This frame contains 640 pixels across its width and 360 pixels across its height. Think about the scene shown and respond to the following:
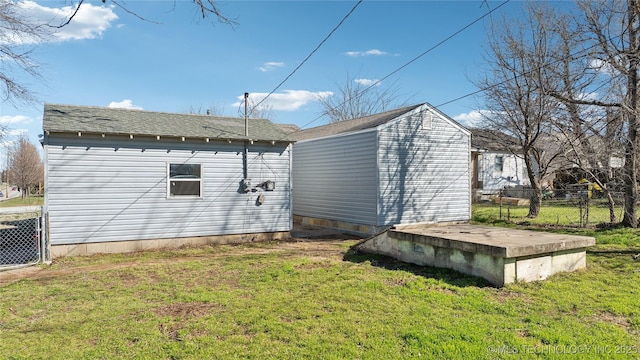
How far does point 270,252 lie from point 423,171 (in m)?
6.16

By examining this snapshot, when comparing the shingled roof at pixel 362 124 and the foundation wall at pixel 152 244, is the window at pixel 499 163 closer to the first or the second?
the shingled roof at pixel 362 124

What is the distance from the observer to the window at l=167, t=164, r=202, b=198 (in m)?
10.2

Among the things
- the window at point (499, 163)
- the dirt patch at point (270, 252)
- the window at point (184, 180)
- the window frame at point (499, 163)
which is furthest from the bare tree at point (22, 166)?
the window at point (499, 163)

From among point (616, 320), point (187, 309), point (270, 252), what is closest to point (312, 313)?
point (187, 309)

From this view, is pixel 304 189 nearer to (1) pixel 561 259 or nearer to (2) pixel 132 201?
(2) pixel 132 201

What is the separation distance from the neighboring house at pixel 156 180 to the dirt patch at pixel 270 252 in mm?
917

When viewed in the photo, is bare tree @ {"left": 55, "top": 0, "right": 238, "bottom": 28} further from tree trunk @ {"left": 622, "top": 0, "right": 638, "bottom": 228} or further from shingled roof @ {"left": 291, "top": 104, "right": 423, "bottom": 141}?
tree trunk @ {"left": 622, "top": 0, "right": 638, "bottom": 228}

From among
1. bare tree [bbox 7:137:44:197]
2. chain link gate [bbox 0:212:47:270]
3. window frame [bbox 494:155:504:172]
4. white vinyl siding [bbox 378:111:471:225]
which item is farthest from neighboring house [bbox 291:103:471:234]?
bare tree [bbox 7:137:44:197]

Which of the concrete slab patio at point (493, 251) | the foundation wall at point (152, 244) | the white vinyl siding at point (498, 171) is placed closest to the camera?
the concrete slab patio at point (493, 251)

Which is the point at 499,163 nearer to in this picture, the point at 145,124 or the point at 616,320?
the point at 145,124

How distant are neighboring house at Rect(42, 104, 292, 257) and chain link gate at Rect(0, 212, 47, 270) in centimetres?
49

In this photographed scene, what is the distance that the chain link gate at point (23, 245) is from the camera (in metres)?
8.19

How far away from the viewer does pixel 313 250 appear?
32.1ft

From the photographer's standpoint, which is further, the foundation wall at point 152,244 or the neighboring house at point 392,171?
the neighboring house at point 392,171
